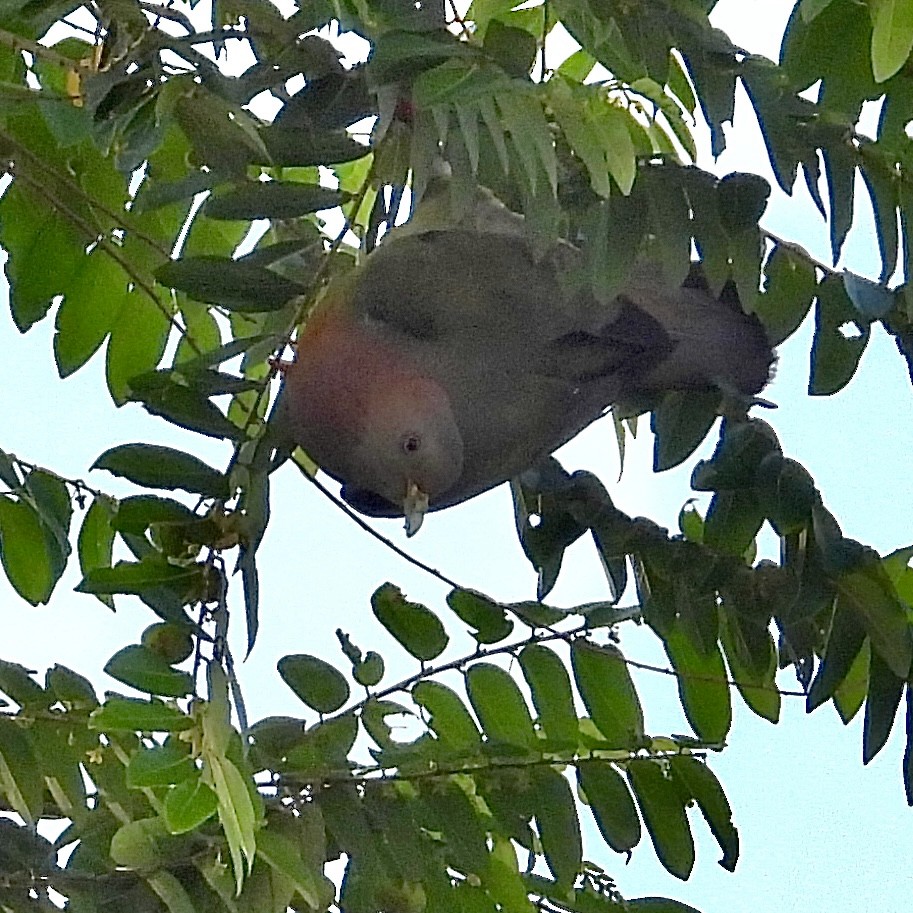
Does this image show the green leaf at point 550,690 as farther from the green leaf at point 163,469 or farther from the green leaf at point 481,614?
the green leaf at point 163,469

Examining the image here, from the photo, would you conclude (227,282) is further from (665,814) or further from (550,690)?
(665,814)

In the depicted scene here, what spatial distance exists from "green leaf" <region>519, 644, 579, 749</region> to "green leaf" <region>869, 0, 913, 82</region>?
61cm

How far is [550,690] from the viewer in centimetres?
138

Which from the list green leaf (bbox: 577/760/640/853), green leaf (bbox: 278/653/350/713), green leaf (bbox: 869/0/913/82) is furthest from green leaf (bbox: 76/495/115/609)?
green leaf (bbox: 869/0/913/82)

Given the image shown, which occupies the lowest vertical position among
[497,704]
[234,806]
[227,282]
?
[234,806]

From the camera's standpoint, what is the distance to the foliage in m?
1.07

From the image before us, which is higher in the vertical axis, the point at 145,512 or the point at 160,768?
the point at 145,512

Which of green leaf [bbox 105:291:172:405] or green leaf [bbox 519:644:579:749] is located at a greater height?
green leaf [bbox 105:291:172:405]

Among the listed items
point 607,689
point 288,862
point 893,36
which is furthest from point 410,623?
point 893,36

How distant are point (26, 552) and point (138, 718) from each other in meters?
0.48

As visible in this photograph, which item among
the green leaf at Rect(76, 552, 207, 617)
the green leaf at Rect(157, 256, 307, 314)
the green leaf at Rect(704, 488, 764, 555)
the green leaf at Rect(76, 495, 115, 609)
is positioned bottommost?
the green leaf at Rect(76, 552, 207, 617)

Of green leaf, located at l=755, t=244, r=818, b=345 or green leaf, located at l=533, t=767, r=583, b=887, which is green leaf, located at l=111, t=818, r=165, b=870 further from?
green leaf, located at l=755, t=244, r=818, b=345

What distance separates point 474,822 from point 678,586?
25cm

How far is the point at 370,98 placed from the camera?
1215mm
